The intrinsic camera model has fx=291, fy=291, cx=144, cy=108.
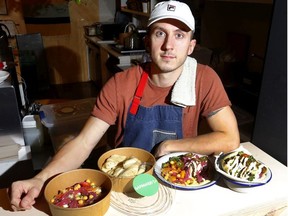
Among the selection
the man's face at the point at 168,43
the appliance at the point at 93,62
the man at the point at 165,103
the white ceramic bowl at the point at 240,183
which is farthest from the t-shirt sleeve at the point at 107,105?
the appliance at the point at 93,62

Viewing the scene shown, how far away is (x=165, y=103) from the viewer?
1.35m

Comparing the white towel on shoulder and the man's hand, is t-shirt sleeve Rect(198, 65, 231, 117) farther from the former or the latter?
the man's hand

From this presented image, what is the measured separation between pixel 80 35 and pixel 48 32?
51 centimetres

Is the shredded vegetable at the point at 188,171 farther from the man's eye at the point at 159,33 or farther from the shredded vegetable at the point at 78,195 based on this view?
the man's eye at the point at 159,33

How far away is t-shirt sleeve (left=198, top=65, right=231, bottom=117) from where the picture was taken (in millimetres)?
1280

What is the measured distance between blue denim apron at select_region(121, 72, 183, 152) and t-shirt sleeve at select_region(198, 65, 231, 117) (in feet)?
0.38

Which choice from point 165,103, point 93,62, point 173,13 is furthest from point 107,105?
point 93,62

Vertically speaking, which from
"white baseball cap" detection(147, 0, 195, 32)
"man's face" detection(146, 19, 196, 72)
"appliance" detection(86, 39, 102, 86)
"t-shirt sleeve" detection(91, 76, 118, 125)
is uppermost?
"white baseball cap" detection(147, 0, 195, 32)

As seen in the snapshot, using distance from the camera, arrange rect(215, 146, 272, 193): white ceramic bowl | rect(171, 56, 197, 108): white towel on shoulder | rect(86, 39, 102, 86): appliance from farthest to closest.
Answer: rect(86, 39, 102, 86): appliance → rect(171, 56, 197, 108): white towel on shoulder → rect(215, 146, 272, 193): white ceramic bowl

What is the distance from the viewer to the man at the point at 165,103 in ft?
3.91

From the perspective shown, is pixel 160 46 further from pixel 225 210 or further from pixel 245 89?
pixel 245 89

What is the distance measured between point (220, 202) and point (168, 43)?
2.11 feet

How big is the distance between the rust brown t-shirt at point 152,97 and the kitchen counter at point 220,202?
40cm

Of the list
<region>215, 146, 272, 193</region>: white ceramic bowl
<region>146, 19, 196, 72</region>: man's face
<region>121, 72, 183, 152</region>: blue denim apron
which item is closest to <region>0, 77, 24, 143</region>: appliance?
<region>121, 72, 183, 152</region>: blue denim apron
